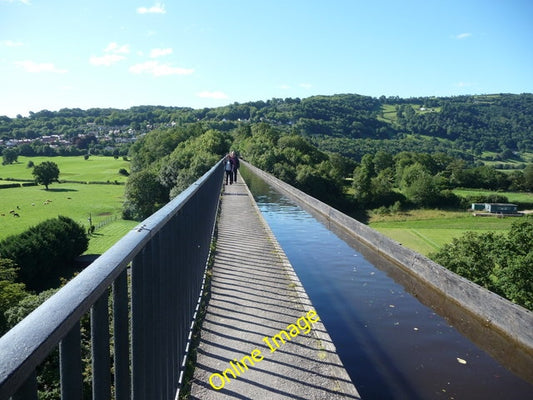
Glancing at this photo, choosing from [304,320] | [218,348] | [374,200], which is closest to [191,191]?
[218,348]

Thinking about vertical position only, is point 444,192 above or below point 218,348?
below

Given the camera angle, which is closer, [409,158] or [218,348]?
[218,348]

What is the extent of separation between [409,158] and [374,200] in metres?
40.4

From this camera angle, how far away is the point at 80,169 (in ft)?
397

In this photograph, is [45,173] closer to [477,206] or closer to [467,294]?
[477,206]

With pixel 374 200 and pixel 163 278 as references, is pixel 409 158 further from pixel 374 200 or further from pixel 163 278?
pixel 163 278

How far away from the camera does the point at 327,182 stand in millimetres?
62344

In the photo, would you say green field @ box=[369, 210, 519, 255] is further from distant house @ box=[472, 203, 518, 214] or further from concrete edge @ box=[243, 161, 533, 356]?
concrete edge @ box=[243, 161, 533, 356]

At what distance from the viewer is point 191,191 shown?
3.56 meters

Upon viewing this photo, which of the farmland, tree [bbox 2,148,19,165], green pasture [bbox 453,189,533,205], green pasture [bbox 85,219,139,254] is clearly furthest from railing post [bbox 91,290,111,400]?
tree [bbox 2,148,19,165]

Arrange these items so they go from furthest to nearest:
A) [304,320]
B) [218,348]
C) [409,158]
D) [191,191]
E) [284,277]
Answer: [409,158] < [284,277] < [304,320] < [218,348] < [191,191]

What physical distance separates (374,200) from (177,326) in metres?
78.4

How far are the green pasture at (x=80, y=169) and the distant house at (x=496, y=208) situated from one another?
271 feet

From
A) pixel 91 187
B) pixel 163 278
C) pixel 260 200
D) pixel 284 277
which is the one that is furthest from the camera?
pixel 91 187
